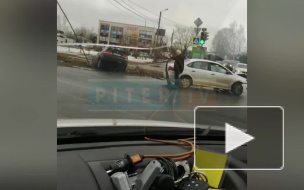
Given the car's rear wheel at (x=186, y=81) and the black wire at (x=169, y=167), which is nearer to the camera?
the black wire at (x=169, y=167)

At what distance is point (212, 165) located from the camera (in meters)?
1.17

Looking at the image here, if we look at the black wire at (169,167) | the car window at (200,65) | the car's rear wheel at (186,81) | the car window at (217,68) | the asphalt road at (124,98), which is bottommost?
the black wire at (169,167)

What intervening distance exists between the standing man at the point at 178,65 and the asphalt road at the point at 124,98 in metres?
0.09

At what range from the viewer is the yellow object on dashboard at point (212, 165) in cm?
116

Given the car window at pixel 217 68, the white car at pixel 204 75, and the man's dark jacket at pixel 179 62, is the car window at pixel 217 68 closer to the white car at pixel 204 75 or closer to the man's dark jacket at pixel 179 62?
the white car at pixel 204 75

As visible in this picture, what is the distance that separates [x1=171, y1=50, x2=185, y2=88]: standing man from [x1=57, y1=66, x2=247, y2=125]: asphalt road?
3.4 inches

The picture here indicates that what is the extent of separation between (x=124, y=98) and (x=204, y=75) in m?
0.54

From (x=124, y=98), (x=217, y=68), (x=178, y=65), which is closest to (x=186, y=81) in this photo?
(x=178, y=65)

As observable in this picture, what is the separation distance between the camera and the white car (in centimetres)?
167

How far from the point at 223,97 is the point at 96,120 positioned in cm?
67

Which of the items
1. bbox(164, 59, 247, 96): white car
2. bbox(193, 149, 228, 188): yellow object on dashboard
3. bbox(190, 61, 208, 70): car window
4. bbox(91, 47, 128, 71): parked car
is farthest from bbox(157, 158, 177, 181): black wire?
bbox(91, 47, 128, 71): parked car

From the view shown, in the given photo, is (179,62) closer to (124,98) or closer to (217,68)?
(217,68)

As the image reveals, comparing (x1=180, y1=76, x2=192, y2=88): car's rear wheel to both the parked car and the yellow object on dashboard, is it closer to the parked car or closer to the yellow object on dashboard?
the parked car

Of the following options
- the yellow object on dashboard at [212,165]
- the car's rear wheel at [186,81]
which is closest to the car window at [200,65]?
the car's rear wheel at [186,81]
